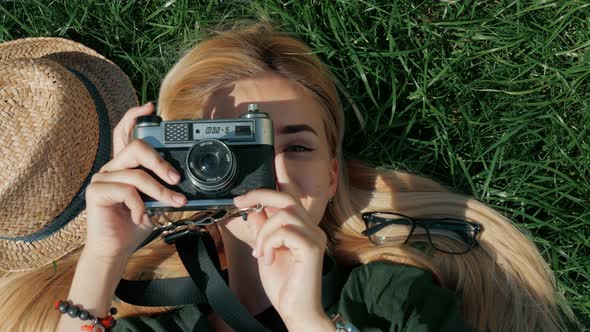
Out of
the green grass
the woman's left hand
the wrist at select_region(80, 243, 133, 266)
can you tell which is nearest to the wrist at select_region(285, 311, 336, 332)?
the woman's left hand

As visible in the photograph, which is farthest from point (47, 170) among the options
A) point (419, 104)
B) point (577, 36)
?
point (577, 36)

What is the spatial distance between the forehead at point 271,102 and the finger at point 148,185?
48 centimetres

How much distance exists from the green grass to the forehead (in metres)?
0.43

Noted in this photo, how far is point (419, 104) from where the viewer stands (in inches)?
117

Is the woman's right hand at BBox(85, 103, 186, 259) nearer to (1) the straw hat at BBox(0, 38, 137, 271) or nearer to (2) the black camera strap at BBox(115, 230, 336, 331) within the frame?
(2) the black camera strap at BBox(115, 230, 336, 331)

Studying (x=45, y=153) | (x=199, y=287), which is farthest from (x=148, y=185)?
(x=45, y=153)

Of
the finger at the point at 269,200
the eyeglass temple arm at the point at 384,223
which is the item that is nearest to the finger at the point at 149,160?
the finger at the point at 269,200

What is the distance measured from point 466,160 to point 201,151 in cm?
142

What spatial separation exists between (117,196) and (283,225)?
0.51 metres

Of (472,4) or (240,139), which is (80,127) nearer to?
(240,139)

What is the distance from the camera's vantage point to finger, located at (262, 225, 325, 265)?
1848 millimetres

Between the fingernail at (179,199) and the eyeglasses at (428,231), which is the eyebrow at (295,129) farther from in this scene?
the eyeglasses at (428,231)

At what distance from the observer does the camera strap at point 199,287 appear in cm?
235

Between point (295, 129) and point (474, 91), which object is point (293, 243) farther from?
point (474, 91)
